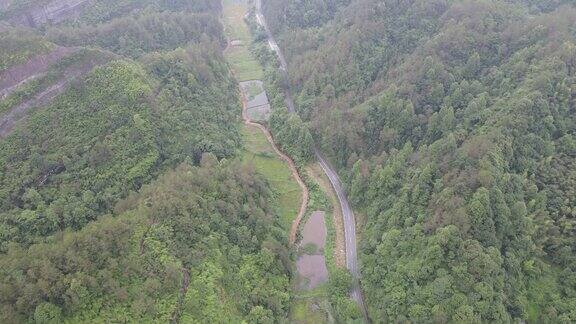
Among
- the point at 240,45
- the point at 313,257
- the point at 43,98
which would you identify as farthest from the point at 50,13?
the point at 313,257

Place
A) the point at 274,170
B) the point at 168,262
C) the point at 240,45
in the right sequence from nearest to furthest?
the point at 168,262
the point at 274,170
the point at 240,45

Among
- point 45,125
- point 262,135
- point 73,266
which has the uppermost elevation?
point 45,125

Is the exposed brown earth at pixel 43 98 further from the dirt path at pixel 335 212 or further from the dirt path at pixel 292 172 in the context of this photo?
the dirt path at pixel 335 212

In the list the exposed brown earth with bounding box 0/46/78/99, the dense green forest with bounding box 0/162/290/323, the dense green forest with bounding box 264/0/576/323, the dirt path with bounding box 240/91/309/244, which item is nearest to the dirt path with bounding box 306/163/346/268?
the dirt path with bounding box 240/91/309/244

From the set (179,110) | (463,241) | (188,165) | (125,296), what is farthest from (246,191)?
(463,241)

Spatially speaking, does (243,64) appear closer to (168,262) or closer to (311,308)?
(311,308)

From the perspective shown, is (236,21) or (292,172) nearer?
(292,172)

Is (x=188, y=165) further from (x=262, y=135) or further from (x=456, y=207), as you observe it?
(x=456, y=207)
